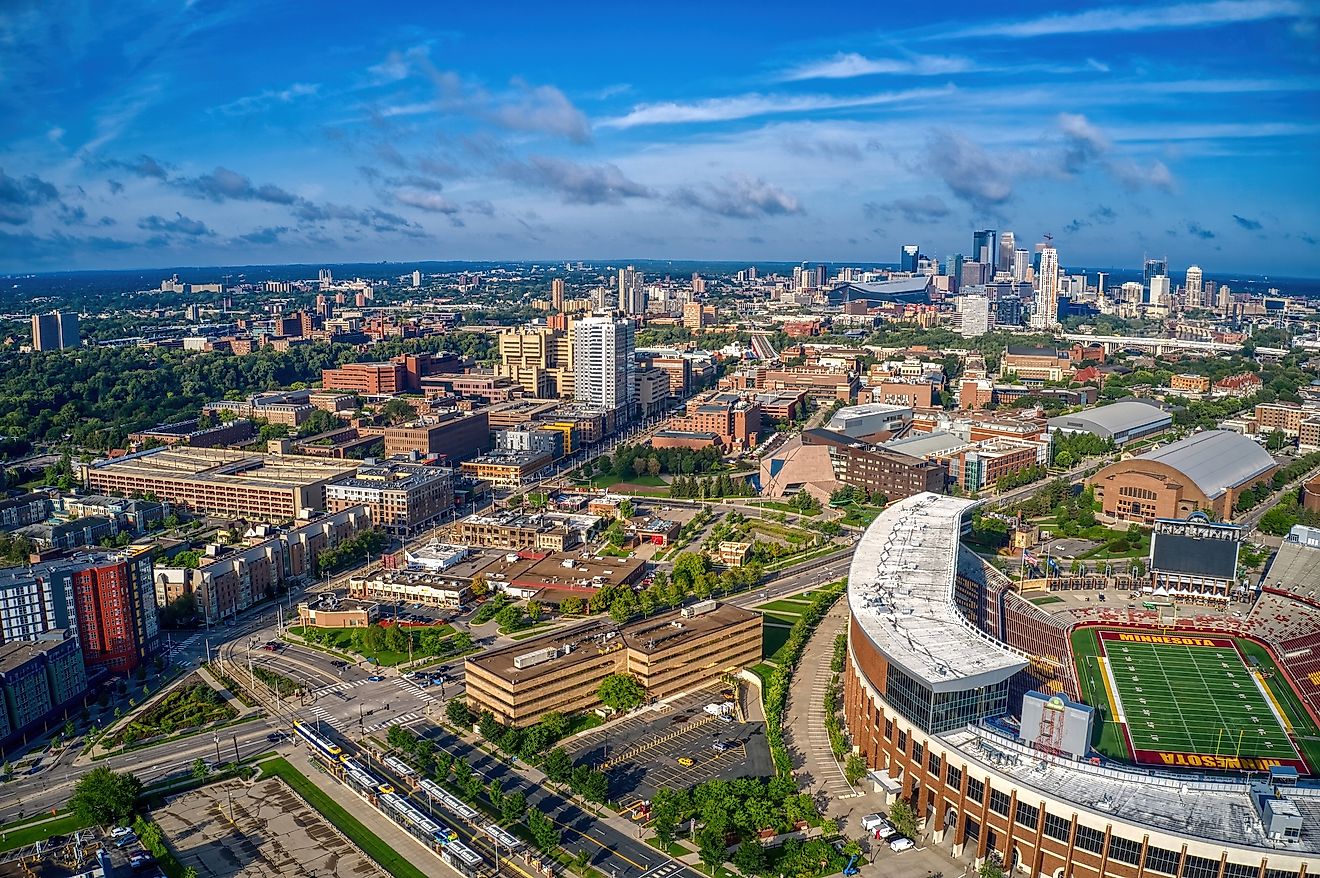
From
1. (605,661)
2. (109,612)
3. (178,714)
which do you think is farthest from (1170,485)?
(109,612)

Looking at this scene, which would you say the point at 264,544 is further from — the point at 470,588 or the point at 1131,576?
the point at 1131,576

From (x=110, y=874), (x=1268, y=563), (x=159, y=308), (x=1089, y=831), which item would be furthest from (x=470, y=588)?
(x=159, y=308)

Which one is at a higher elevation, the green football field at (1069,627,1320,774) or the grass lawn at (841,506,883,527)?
the grass lawn at (841,506,883,527)

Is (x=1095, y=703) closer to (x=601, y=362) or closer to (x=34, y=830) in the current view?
(x=34, y=830)

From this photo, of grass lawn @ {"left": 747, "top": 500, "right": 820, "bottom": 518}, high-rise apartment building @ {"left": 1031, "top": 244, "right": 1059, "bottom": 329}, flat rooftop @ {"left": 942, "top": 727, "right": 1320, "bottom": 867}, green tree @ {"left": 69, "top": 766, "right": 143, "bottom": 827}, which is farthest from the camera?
high-rise apartment building @ {"left": 1031, "top": 244, "right": 1059, "bottom": 329}

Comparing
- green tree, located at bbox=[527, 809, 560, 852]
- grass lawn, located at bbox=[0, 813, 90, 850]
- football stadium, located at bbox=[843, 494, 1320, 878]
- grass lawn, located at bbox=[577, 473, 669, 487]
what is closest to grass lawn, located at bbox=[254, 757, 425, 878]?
green tree, located at bbox=[527, 809, 560, 852]

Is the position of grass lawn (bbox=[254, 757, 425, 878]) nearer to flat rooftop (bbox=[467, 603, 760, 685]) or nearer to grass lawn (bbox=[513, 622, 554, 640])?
flat rooftop (bbox=[467, 603, 760, 685])

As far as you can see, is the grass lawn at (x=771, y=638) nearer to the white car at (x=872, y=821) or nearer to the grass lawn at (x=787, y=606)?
the grass lawn at (x=787, y=606)
